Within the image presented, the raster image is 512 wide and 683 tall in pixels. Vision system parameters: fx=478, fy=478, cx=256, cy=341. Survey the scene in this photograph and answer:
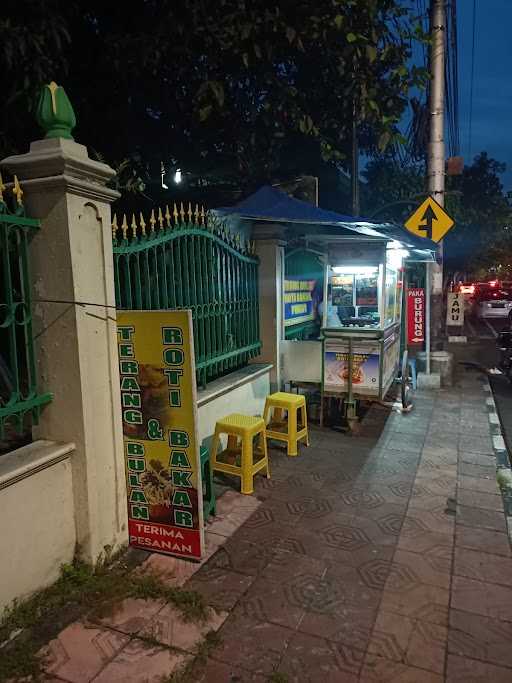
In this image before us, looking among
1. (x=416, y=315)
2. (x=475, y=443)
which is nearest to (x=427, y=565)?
(x=475, y=443)

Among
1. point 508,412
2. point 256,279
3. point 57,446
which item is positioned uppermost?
point 256,279

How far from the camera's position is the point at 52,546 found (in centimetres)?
334

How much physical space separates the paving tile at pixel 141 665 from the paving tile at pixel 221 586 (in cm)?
51

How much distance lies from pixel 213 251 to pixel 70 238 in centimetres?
256

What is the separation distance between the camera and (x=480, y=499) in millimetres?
4828

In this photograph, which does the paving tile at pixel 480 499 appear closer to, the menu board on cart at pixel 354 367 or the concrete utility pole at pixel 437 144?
the menu board on cart at pixel 354 367

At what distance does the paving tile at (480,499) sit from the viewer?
4680 mm

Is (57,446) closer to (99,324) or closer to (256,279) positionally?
(99,324)

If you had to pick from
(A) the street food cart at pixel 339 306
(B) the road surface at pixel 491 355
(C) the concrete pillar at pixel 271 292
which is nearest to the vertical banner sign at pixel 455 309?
(B) the road surface at pixel 491 355

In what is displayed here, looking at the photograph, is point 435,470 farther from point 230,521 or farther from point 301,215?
point 301,215

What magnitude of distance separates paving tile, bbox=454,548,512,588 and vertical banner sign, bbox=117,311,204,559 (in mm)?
Answer: 2023

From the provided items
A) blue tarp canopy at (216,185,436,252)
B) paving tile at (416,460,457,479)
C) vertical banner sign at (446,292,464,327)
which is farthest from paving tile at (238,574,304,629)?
Answer: vertical banner sign at (446,292,464,327)

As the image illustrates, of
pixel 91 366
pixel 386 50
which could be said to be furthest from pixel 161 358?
pixel 386 50

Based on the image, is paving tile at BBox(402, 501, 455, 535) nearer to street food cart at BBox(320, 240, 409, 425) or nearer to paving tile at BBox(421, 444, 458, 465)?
paving tile at BBox(421, 444, 458, 465)
